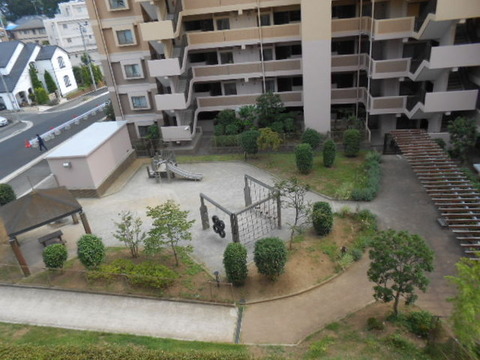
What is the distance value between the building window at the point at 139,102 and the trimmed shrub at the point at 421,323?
2500cm

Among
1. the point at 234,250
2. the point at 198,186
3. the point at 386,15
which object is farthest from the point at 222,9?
the point at 234,250

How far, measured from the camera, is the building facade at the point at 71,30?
234 feet

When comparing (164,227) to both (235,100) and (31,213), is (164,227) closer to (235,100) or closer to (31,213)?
(31,213)

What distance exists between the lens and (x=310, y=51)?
1036 inches

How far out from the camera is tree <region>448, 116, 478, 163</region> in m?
22.0

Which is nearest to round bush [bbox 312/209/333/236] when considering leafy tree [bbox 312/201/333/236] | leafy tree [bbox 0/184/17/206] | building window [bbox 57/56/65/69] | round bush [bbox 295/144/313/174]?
leafy tree [bbox 312/201/333/236]

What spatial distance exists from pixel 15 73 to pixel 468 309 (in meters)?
59.6

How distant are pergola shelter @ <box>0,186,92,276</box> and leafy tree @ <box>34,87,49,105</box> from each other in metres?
39.6

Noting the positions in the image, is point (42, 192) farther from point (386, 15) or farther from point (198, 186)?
point (386, 15)

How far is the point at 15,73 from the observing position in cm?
5247

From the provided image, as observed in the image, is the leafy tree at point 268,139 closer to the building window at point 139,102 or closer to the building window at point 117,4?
the building window at point 139,102

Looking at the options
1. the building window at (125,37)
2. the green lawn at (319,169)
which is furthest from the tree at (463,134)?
the building window at (125,37)

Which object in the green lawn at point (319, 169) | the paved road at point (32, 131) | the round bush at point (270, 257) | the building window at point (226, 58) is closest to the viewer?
the round bush at point (270, 257)

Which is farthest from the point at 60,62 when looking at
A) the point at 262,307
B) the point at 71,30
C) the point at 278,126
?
the point at 262,307
